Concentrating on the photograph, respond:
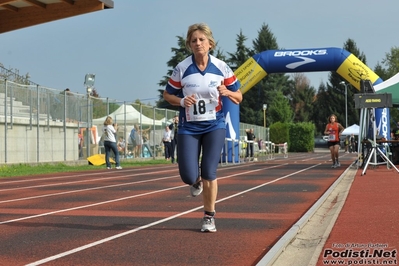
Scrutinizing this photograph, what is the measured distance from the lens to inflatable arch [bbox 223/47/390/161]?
85.3 feet

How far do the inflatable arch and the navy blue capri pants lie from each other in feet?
58.9

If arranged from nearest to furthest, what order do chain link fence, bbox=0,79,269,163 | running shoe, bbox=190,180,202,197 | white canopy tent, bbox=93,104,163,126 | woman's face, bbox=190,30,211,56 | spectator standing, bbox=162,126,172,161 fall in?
woman's face, bbox=190,30,211,56
running shoe, bbox=190,180,202,197
chain link fence, bbox=0,79,269,163
spectator standing, bbox=162,126,172,161
white canopy tent, bbox=93,104,163,126

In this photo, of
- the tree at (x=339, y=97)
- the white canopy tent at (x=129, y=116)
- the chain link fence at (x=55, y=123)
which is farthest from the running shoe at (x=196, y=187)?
the tree at (x=339, y=97)

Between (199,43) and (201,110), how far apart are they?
65cm

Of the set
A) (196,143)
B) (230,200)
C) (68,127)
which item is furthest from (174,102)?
(68,127)

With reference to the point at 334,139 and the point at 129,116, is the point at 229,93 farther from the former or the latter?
the point at 129,116

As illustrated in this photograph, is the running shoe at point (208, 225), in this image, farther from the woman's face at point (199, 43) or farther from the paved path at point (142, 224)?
the woman's face at point (199, 43)

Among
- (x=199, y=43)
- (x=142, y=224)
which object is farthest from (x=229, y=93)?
(x=142, y=224)

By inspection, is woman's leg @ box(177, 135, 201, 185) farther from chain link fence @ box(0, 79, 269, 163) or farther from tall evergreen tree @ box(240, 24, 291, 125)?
tall evergreen tree @ box(240, 24, 291, 125)

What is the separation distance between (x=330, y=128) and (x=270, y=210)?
14186mm

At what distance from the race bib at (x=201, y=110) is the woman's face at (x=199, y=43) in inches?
18.4

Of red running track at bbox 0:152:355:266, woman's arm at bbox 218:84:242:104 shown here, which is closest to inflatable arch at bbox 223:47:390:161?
red running track at bbox 0:152:355:266

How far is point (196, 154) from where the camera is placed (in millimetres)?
7203

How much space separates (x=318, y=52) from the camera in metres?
26.8
